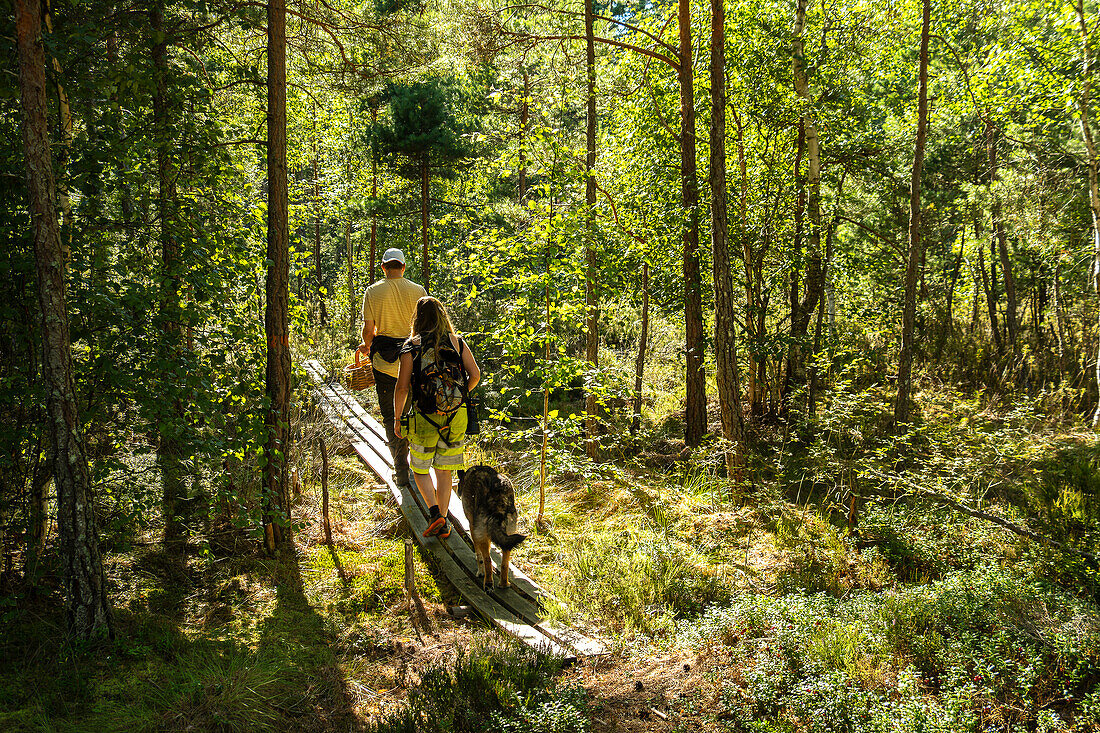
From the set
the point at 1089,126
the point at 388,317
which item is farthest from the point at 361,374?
the point at 1089,126

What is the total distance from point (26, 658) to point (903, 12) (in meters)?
13.7

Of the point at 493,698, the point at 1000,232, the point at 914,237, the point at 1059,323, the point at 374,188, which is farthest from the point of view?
the point at 374,188

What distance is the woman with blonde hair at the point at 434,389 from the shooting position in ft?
16.8

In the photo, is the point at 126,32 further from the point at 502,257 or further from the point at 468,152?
the point at 468,152

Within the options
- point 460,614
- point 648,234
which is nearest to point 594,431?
Answer: point 648,234

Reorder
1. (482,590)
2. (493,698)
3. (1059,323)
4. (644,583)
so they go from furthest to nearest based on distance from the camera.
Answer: (1059,323) < (482,590) < (644,583) < (493,698)

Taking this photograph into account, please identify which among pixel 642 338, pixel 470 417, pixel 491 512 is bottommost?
pixel 491 512

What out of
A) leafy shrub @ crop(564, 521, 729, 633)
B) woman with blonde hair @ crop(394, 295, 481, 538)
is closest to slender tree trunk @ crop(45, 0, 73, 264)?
woman with blonde hair @ crop(394, 295, 481, 538)

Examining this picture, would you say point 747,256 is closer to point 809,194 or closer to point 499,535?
point 809,194

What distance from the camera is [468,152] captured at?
1750 centimetres

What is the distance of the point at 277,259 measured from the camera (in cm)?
549

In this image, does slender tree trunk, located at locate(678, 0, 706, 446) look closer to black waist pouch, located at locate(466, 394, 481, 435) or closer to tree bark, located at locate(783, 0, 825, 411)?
tree bark, located at locate(783, 0, 825, 411)

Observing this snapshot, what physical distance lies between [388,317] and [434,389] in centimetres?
150

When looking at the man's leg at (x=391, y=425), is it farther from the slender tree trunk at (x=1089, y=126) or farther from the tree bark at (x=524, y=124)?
the slender tree trunk at (x=1089, y=126)
